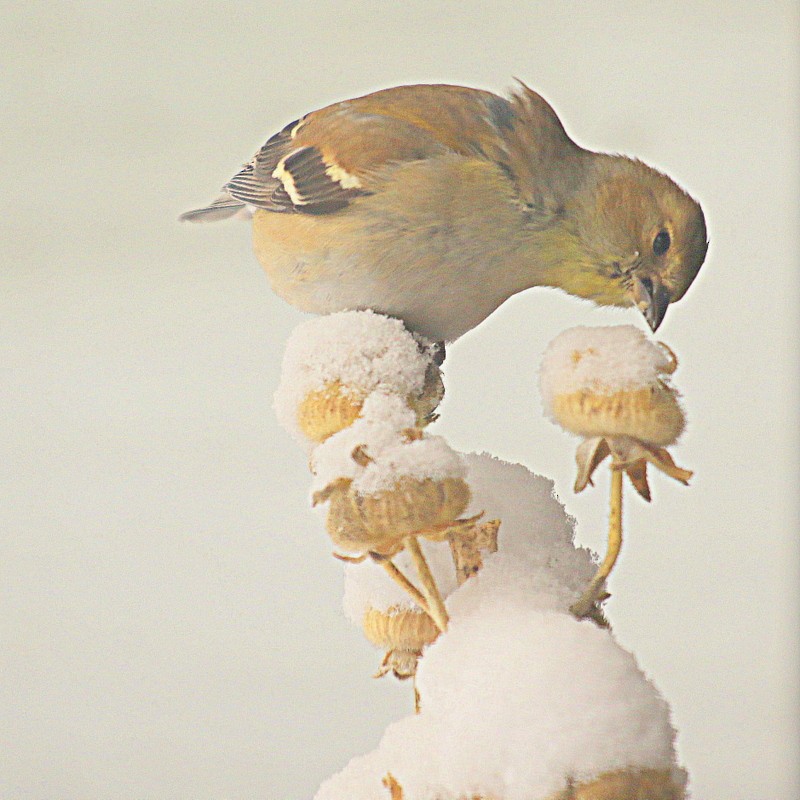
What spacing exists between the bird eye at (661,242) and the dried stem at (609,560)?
13 centimetres

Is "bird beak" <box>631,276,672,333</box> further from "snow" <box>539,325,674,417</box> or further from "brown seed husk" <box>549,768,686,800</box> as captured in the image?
"brown seed husk" <box>549,768,686,800</box>

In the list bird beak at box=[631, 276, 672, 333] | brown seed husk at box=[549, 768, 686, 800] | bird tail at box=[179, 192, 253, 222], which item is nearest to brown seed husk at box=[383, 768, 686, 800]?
brown seed husk at box=[549, 768, 686, 800]

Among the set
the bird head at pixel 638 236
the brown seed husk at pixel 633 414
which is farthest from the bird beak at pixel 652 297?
the brown seed husk at pixel 633 414

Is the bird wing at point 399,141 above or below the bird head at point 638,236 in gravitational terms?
above

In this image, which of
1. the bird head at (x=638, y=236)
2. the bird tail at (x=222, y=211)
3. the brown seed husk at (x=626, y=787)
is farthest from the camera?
the bird tail at (x=222, y=211)

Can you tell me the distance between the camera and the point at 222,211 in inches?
25.2

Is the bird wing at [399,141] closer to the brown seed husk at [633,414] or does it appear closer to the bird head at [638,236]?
the bird head at [638,236]

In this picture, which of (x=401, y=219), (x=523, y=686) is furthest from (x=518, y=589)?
(x=401, y=219)

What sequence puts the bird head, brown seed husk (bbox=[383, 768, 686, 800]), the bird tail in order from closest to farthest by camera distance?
brown seed husk (bbox=[383, 768, 686, 800]), the bird head, the bird tail

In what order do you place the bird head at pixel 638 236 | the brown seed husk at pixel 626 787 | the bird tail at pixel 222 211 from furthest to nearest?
the bird tail at pixel 222 211 < the bird head at pixel 638 236 < the brown seed husk at pixel 626 787

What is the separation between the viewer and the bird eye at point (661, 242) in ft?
1.59

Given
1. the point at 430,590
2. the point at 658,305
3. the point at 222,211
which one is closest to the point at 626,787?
the point at 430,590

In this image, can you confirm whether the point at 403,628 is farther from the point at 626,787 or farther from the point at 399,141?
the point at 399,141

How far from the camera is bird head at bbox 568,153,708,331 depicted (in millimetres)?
485
